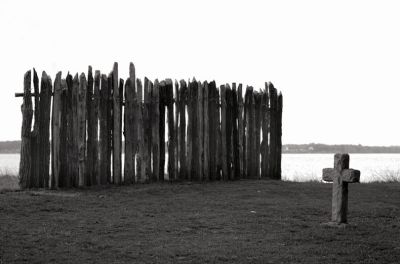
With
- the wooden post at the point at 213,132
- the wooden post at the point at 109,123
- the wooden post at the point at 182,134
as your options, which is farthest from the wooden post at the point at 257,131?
the wooden post at the point at 109,123

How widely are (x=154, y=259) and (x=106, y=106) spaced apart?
6.60 metres

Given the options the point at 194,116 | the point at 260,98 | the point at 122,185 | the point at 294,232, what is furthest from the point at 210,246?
the point at 260,98

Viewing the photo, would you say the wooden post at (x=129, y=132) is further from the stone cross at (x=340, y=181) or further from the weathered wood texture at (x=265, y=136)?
the stone cross at (x=340, y=181)

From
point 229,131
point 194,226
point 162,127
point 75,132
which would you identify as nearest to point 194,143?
point 162,127

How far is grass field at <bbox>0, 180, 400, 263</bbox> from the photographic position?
5.91 m

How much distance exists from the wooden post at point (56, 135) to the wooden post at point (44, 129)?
4.0 inches

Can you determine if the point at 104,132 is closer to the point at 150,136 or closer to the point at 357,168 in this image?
the point at 150,136

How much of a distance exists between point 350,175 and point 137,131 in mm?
5499

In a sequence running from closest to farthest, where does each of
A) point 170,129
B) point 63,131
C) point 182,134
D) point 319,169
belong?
point 63,131, point 170,129, point 182,134, point 319,169

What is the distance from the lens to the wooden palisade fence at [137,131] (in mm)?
11414

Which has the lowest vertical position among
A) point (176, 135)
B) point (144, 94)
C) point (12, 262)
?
point (12, 262)

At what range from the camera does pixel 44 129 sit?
37.3 feet

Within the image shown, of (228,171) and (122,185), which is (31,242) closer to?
(122,185)

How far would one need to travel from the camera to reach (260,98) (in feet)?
46.0
